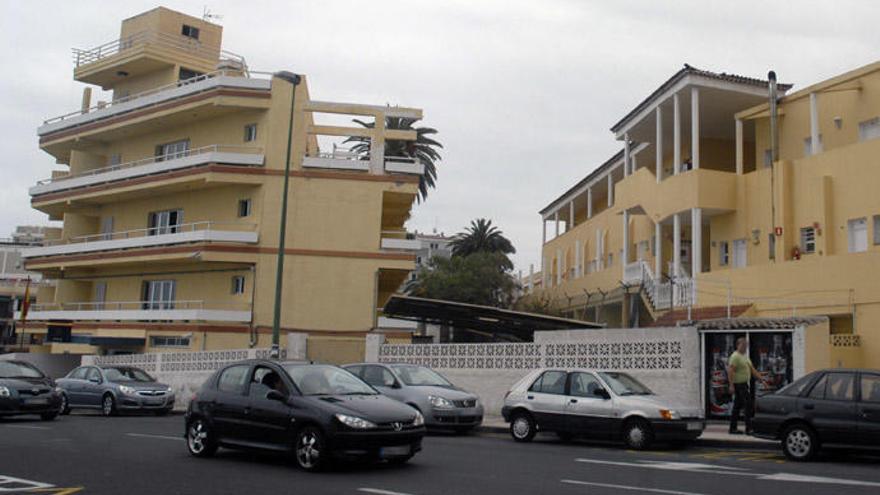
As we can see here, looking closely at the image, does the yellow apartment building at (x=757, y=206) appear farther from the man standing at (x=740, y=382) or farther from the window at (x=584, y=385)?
the window at (x=584, y=385)

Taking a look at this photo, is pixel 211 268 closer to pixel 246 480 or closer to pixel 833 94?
pixel 833 94

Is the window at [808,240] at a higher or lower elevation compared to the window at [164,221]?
lower

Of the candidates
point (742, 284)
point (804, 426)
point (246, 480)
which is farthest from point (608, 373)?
point (742, 284)

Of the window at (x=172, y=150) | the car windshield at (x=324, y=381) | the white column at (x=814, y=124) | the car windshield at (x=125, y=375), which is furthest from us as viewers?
the window at (x=172, y=150)

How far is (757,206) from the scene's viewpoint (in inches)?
1144

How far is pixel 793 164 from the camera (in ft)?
90.5

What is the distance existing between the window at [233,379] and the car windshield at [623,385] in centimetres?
695

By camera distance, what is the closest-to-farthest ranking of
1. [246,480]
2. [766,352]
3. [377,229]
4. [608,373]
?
1. [246,480]
2. [608,373]
3. [766,352]
4. [377,229]

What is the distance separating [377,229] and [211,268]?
792 centimetres

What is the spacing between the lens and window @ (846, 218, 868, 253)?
82.1 feet

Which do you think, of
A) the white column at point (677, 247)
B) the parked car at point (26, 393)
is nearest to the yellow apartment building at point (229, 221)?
the white column at point (677, 247)

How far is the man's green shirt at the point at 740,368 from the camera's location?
53.8ft

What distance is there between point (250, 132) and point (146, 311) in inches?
367

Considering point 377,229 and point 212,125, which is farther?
point 212,125
